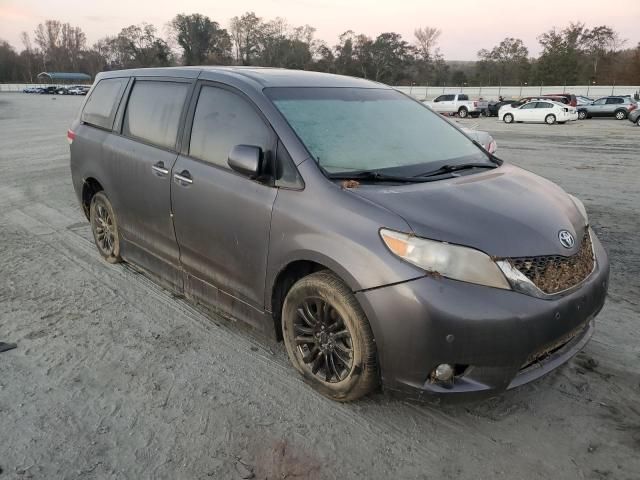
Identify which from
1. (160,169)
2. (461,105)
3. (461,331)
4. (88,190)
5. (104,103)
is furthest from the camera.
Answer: (461,105)

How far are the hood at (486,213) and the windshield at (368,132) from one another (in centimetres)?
31

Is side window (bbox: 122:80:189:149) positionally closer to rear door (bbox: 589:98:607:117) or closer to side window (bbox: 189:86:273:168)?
side window (bbox: 189:86:273:168)

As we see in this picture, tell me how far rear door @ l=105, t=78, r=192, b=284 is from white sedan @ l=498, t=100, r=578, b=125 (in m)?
30.1

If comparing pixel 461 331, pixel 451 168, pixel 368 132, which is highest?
pixel 368 132

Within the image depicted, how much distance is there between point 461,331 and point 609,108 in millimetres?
36848

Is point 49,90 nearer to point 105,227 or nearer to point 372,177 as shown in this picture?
point 105,227

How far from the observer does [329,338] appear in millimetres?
2934

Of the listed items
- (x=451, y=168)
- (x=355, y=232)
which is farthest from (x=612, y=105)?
(x=355, y=232)

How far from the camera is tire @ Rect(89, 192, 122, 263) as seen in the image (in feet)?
15.9

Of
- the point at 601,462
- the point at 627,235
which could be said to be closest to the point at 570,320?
the point at 601,462

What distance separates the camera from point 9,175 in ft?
32.9

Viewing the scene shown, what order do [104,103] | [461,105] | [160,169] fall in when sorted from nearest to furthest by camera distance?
1. [160,169]
2. [104,103]
3. [461,105]

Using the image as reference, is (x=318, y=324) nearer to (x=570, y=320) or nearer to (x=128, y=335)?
(x=570, y=320)

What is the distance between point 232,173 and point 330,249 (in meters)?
1.00
